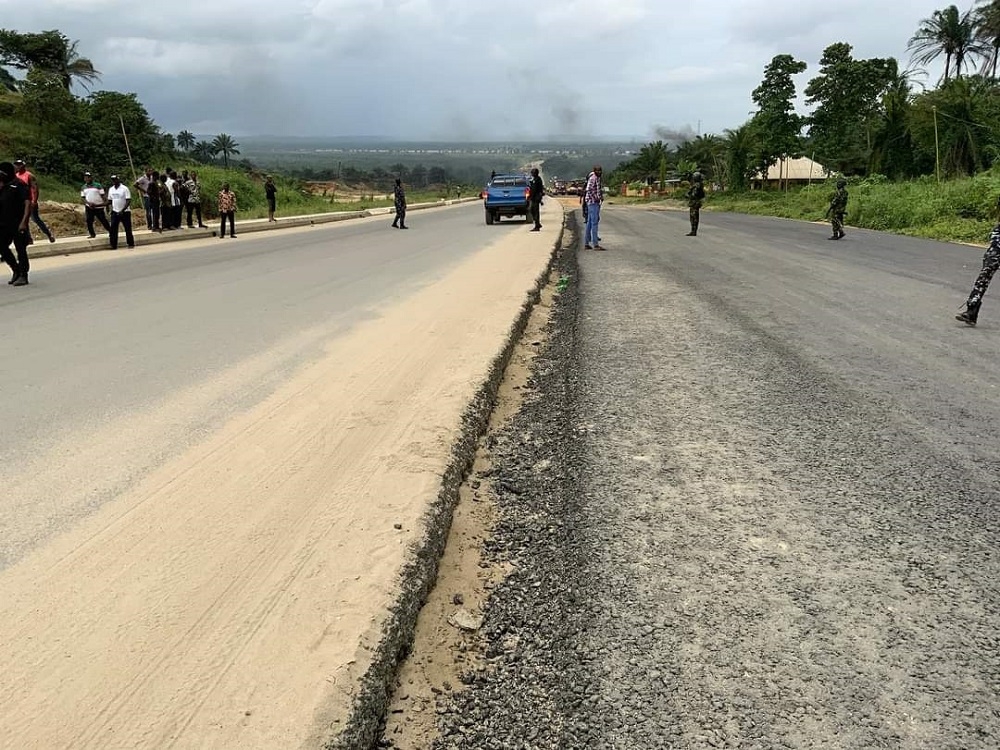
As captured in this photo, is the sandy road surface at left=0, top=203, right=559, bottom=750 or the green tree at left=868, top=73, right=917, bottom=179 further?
the green tree at left=868, top=73, right=917, bottom=179

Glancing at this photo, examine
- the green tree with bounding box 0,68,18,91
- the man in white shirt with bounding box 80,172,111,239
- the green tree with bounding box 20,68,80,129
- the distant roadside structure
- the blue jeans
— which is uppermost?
the green tree with bounding box 0,68,18,91

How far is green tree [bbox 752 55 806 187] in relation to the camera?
56.4 metres

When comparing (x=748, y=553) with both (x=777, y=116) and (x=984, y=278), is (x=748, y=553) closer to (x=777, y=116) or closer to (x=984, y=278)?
(x=984, y=278)

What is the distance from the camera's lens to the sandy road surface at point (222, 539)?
6.59ft

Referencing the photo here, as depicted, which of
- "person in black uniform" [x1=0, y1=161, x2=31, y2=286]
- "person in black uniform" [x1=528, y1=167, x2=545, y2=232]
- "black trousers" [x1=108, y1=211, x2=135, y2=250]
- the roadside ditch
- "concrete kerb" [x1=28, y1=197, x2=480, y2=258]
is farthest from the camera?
"person in black uniform" [x1=528, y1=167, x2=545, y2=232]

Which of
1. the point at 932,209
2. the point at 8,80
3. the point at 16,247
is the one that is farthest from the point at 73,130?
the point at 932,209

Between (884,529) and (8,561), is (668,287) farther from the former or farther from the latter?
(8,561)

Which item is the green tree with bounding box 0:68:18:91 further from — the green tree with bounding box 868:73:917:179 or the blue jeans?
the green tree with bounding box 868:73:917:179

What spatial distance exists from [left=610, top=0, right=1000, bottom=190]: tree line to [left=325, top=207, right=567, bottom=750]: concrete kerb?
37430 mm

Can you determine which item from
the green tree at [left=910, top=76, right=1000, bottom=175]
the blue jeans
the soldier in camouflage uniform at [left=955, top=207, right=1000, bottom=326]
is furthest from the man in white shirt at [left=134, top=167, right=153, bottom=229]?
the green tree at [left=910, top=76, right=1000, bottom=175]

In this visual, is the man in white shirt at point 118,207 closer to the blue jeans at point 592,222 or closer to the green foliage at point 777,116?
the blue jeans at point 592,222

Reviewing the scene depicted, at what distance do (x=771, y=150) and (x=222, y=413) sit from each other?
59.4 m

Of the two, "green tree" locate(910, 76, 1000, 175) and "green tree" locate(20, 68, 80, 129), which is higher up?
"green tree" locate(20, 68, 80, 129)

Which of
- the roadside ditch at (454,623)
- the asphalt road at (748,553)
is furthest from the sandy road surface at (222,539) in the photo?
the asphalt road at (748,553)
